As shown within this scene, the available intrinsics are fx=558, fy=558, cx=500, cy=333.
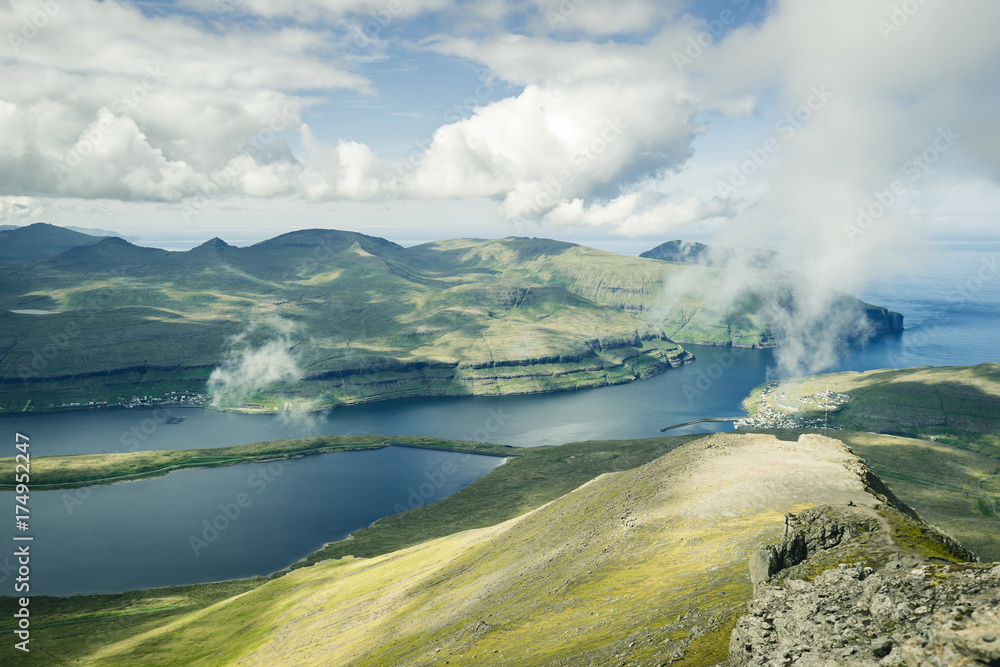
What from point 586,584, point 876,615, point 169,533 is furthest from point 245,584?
point 876,615

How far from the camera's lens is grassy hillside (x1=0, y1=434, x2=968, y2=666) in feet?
142

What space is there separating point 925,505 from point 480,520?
11467 cm

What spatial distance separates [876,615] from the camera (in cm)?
2552

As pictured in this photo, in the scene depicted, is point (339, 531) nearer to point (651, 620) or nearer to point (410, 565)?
point (410, 565)

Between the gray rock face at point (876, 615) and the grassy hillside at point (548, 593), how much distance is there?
428cm

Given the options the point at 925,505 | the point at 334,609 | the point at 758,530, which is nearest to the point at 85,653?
the point at 334,609

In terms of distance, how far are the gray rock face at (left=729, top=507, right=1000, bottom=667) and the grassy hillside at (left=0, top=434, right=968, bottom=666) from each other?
4282 millimetres

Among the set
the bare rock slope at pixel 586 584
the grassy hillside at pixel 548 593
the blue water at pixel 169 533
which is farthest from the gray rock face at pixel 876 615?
the blue water at pixel 169 533

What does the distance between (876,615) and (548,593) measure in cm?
3579

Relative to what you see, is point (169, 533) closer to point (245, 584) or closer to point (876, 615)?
point (245, 584)

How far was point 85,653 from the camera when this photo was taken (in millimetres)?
96812

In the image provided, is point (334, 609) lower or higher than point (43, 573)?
higher

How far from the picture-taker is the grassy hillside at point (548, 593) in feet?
142

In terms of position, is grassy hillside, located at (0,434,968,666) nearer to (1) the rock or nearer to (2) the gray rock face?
(2) the gray rock face
